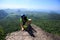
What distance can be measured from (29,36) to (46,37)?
839mm

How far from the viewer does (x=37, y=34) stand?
6.12 m

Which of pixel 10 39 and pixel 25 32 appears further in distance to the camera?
pixel 25 32

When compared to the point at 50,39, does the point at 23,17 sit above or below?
above

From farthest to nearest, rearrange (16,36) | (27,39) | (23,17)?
(23,17), (16,36), (27,39)

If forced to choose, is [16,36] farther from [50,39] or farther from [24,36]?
[50,39]

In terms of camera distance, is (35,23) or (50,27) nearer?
(50,27)

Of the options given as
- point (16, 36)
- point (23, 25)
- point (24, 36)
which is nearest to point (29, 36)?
point (24, 36)

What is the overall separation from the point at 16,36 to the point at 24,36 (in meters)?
0.43

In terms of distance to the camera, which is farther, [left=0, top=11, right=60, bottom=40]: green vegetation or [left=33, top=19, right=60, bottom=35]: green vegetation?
[left=33, top=19, right=60, bottom=35]: green vegetation

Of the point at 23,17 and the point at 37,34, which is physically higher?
the point at 23,17

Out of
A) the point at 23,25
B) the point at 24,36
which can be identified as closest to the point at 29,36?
the point at 24,36

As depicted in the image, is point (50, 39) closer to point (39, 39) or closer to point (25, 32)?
point (39, 39)

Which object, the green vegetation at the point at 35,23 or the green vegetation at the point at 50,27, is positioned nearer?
the green vegetation at the point at 35,23

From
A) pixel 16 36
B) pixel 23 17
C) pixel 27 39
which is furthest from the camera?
pixel 23 17
